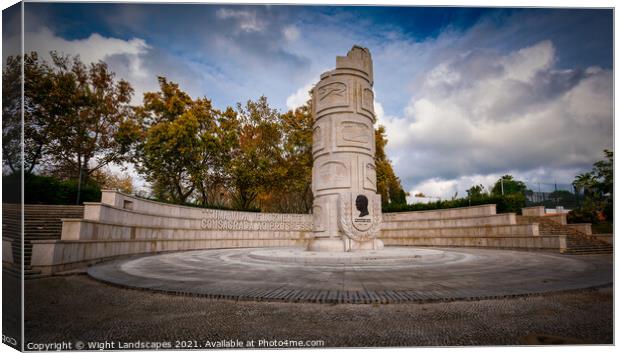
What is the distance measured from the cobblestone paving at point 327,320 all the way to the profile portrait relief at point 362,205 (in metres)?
9.52

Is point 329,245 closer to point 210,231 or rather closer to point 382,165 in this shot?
point 210,231

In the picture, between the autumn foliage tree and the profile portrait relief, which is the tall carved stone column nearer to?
the profile portrait relief

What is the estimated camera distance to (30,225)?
1204cm

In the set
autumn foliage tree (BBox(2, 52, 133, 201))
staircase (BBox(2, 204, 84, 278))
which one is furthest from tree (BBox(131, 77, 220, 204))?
autumn foliage tree (BBox(2, 52, 133, 201))

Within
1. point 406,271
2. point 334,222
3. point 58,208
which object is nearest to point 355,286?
point 406,271

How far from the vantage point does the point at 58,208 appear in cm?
1505

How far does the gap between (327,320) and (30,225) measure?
41.7 feet

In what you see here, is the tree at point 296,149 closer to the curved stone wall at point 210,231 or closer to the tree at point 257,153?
the tree at point 257,153

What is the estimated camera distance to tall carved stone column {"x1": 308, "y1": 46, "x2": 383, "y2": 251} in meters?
15.3

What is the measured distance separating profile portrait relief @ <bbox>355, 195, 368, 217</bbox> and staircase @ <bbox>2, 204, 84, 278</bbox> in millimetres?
11553

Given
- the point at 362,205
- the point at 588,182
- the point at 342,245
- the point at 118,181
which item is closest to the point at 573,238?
the point at 362,205

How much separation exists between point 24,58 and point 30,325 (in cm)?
370

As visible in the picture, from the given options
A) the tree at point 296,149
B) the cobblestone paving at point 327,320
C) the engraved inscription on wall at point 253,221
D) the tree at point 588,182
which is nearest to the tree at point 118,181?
the engraved inscription on wall at point 253,221

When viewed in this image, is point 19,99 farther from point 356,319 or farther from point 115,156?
point 115,156
